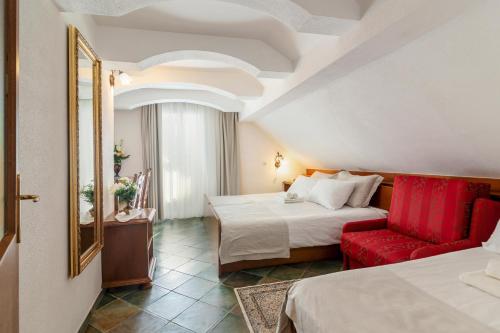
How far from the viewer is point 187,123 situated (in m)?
5.34

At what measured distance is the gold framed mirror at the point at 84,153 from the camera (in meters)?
1.71

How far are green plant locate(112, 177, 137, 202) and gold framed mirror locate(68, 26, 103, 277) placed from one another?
347mm

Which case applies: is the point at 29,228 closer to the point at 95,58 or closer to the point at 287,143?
the point at 95,58

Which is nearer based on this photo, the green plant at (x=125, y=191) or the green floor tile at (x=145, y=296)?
the green floor tile at (x=145, y=296)

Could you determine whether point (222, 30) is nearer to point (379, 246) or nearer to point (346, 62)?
point (346, 62)

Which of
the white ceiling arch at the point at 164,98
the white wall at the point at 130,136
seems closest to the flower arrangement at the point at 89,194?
the white ceiling arch at the point at 164,98

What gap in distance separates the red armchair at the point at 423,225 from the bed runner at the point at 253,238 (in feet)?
2.16

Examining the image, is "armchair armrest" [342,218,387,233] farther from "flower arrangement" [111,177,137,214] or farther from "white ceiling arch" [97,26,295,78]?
"flower arrangement" [111,177,137,214]

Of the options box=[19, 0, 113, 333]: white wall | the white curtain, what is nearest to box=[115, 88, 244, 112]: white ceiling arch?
the white curtain

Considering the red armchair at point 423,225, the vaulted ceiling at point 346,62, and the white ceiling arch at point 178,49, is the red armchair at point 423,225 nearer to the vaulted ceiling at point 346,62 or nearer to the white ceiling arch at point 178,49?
the vaulted ceiling at point 346,62

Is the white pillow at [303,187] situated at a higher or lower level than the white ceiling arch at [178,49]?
lower

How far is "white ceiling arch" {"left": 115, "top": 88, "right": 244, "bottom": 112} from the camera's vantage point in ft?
14.7

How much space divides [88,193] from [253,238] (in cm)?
159

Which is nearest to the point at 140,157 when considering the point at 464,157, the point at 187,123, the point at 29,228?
the point at 187,123
